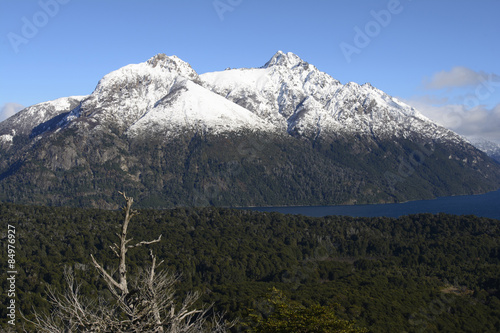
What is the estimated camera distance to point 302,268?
486 ft

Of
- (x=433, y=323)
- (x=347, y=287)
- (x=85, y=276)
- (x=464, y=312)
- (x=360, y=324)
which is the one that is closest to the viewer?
(x=360, y=324)

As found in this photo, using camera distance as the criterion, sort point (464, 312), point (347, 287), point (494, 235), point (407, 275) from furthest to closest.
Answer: point (494, 235) → point (407, 275) → point (347, 287) → point (464, 312)

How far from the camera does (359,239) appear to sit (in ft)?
640

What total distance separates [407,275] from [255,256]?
50.9m

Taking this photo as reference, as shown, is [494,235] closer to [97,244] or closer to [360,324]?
[360,324]

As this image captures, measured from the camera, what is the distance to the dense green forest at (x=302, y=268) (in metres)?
100

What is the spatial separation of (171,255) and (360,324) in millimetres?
83745

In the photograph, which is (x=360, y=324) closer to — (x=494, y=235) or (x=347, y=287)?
(x=347, y=287)

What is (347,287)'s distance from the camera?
119000 millimetres

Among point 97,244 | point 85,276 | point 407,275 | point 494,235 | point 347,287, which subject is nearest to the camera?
point 347,287

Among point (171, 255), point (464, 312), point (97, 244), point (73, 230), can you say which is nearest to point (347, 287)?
point (464, 312)

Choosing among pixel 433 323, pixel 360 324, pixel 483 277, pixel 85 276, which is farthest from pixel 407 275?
pixel 85 276

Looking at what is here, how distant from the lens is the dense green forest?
330ft

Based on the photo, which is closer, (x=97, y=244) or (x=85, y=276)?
(x=85, y=276)
